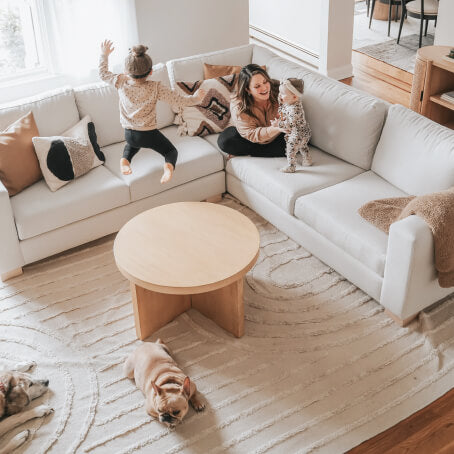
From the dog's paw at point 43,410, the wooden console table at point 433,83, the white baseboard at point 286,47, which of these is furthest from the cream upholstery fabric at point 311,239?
the white baseboard at point 286,47

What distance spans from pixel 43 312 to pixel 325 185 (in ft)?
5.49

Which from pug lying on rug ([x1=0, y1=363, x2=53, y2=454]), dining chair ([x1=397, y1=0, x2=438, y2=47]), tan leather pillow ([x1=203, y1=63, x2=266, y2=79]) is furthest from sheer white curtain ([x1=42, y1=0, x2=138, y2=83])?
dining chair ([x1=397, y1=0, x2=438, y2=47])

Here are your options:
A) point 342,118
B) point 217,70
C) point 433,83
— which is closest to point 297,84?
point 342,118

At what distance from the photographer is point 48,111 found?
3.56 meters

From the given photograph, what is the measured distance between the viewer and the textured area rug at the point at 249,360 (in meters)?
2.47

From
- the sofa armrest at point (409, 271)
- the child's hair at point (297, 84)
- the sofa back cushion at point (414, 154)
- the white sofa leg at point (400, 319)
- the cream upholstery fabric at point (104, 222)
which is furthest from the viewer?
the child's hair at point (297, 84)

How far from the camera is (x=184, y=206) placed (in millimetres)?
3158

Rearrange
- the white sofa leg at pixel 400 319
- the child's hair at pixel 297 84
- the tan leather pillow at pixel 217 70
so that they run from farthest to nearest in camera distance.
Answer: the tan leather pillow at pixel 217 70
the child's hair at pixel 297 84
the white sofa leg at pixel 400 319

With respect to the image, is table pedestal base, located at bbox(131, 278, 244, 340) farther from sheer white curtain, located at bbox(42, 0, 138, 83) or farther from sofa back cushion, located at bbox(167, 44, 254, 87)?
sheer white curtain, located at bbox(42, 0, 138, 83)

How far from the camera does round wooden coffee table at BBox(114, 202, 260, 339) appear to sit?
8.77ft

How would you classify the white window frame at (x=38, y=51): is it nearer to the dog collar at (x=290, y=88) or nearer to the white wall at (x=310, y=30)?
the dog collar at (x=290, y=88)

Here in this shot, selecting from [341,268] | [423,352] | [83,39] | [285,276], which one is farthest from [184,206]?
[83,39]

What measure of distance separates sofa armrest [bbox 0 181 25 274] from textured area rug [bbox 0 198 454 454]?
0.11 m

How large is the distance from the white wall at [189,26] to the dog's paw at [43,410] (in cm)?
303
